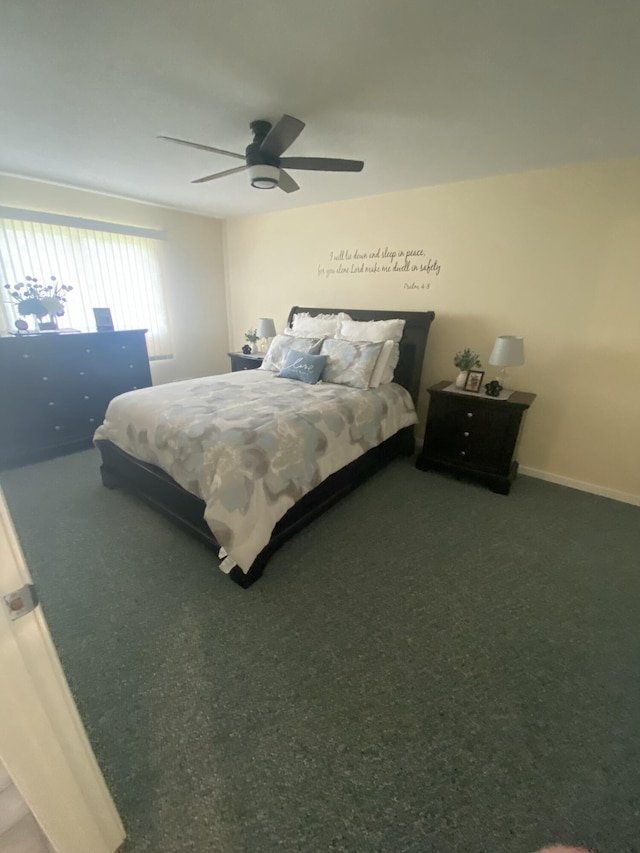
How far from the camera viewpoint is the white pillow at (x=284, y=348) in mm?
3135

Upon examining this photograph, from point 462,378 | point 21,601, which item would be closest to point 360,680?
point 21,601

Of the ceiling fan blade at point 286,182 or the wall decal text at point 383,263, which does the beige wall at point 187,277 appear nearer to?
the wall decal text at point 383,263

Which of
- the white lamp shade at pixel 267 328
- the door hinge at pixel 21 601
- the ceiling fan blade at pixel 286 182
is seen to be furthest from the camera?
the white lamp shade at pixel 267 328

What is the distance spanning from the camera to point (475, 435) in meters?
2.75

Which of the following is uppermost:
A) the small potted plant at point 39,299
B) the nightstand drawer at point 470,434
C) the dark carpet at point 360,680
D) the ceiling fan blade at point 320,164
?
the ceiling fan blade at point 320,164

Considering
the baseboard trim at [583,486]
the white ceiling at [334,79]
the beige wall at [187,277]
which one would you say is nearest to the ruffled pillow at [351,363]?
the white ceiling at [334,79]

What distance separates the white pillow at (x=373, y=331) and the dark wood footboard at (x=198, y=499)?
0.98 meters

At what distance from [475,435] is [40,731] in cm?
278

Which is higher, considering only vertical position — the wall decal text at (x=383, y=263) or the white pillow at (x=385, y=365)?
the wall decal text at (x=383, y=263)

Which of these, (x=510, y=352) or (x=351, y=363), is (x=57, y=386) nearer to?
(x=351, y=363)

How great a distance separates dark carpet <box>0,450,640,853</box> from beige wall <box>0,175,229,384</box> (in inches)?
107

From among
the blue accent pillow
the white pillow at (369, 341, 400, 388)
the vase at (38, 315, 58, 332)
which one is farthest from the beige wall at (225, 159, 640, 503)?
the vase at (38, 315, 58, 332)

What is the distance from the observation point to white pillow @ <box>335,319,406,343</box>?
304cm

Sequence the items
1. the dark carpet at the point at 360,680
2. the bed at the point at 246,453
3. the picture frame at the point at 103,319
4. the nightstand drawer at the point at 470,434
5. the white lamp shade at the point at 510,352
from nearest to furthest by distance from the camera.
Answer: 1. the dark carpet at the point at 360,680
2. the bed at the point at 246,453
3. the white lamp shade at the point at 510,352
4. the nightstand drawer at the point at 470,434
5. the picture frame at the point at 103,319
